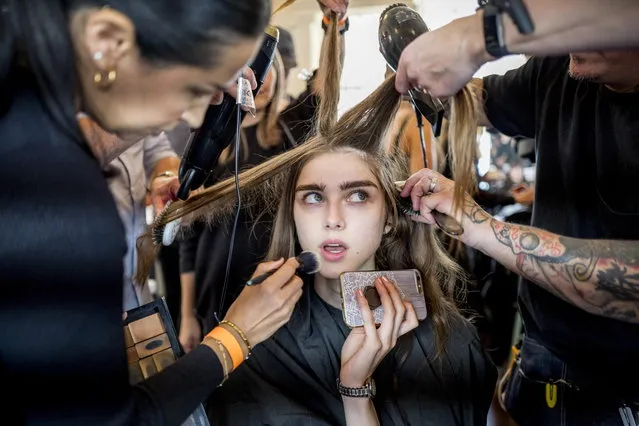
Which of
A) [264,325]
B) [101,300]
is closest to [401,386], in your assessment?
[264,325]

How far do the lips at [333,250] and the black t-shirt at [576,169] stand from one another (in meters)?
0.38

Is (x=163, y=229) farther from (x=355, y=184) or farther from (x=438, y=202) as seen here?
(x=438, y=202)

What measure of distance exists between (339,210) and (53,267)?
0.58m

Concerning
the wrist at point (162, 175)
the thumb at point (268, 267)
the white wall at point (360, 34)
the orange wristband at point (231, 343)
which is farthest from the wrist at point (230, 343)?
the white wall at point (360, 34)

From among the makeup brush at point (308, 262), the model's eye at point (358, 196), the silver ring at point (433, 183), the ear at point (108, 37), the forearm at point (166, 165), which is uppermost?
the ear at point (108, 37)

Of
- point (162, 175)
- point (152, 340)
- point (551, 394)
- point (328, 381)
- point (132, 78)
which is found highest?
point (132, 78)

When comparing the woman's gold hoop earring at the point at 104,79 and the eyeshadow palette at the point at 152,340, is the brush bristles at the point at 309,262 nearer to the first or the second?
the eyeshadow palette at the point at 152,340

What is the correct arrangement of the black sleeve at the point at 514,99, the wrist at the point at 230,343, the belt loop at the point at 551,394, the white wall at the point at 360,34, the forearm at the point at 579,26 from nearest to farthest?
the forearm at the point at 579,26, the wrist at the point at 230,343, the white wall at the point at 360,34, the black sleeve at the point at 514,99, the belt loop at the point at 551,394

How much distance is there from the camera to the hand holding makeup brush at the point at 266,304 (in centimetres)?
89

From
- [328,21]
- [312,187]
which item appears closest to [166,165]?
[312,187]

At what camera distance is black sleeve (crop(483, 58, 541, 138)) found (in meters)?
1.04

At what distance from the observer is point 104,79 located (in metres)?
0.59

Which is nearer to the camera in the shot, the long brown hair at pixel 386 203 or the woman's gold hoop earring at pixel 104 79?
the woman's gold hoop earring at pixel 104 79

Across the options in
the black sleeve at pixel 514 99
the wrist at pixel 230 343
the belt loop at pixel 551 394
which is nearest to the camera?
the wrist at pixel 230 343
